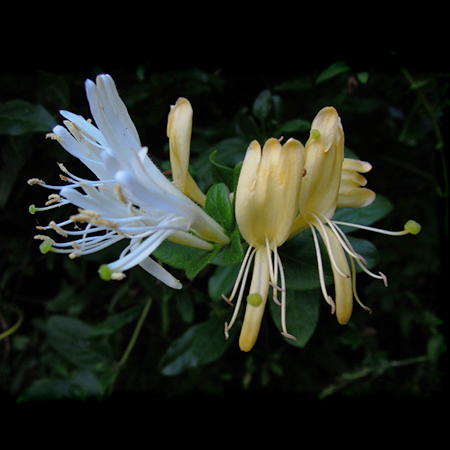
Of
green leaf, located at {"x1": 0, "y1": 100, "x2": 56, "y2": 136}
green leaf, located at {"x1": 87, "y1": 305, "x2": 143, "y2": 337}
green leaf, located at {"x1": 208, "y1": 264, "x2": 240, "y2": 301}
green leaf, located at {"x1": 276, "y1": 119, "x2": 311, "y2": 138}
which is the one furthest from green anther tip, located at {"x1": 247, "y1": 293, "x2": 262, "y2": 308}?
green leaf, located at {"x1": 87, "y1": 305, "x2": 143, "y2": 337}

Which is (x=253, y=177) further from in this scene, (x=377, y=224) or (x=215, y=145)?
(x=377, y=224)

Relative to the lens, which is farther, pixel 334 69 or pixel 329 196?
pixel 334 69

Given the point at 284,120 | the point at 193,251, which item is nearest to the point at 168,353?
the point at 193,251

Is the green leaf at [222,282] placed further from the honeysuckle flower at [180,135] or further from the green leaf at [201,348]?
the honeysuckle flower at [180,135]

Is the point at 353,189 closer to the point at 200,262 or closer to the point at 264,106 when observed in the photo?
the point at 200,262

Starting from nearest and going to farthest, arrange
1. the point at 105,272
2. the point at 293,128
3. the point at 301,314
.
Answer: the point at 105,272
the point at 301,314
the point at 293,128

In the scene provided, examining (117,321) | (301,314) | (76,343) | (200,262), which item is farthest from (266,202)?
(76,343)
